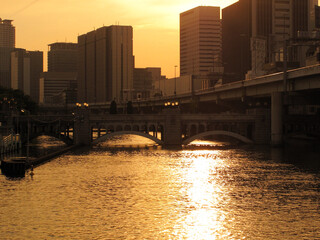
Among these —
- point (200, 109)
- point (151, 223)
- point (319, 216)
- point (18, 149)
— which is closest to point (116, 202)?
point (151, 223)

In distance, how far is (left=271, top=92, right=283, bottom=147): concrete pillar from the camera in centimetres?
11731

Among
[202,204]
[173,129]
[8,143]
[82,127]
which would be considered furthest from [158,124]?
[202,204]

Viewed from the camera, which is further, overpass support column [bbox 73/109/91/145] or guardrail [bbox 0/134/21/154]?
overpass support column [bbox 73/109/91/145]

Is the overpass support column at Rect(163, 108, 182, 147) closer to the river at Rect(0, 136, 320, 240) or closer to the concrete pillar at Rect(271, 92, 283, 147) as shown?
the concrete pillar at Rect(271, 92, 283, 147)

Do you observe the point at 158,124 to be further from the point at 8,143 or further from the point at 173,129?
the point at 8,143

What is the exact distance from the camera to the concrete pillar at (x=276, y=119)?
385 feet

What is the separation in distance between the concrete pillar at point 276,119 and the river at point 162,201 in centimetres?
3451

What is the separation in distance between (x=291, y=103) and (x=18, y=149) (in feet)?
198

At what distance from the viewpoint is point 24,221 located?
141 ft

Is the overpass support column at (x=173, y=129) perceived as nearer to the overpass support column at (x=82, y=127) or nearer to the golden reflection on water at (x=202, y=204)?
the overpass support column at (x=82, y=127)

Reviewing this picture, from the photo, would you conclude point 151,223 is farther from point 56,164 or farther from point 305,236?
point 56,164

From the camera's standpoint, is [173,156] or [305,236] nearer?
[305,236]

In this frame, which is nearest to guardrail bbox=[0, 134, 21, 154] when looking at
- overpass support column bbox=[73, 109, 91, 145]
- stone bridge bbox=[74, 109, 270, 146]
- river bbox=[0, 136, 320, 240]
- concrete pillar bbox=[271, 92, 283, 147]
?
overpass support column bbox=[73, 109, 91, 145]

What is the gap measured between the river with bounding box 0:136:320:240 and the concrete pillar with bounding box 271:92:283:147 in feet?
113
